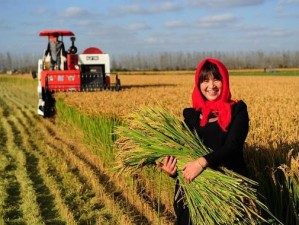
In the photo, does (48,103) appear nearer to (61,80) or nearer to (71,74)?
(61,80)

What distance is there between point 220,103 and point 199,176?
492 mm

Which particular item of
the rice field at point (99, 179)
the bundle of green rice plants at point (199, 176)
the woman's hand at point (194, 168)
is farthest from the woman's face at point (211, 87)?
the rice field at point (99, 179)

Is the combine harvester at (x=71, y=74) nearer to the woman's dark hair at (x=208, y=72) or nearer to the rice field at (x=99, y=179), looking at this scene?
the rice field at (x=99, y=179)

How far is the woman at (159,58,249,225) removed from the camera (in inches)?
105

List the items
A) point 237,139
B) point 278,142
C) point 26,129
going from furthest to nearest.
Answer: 1. point 26,129
2. point 278,142
3. point 237,139

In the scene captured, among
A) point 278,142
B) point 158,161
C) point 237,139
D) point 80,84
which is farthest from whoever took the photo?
point 80,84

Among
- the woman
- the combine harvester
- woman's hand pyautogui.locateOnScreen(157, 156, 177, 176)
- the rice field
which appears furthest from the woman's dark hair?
the combine harvester

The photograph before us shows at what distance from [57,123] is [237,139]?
11.0m

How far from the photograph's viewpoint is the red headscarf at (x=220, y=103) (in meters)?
2.75

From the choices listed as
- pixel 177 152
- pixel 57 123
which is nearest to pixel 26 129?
pixel 57 123

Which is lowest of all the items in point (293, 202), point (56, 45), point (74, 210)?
point (74, 210)

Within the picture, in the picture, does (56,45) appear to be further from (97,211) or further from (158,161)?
(158,161)

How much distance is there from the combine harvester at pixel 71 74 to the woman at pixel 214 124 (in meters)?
12.1

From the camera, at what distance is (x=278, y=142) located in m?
4.26
